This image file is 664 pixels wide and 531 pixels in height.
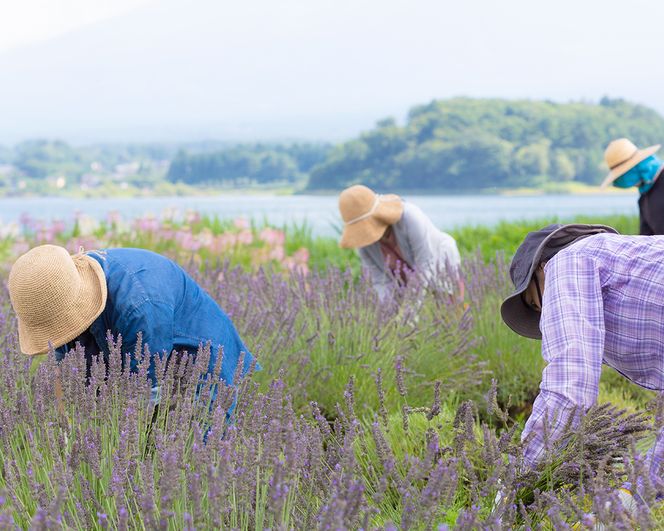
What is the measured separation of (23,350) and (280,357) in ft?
3.59

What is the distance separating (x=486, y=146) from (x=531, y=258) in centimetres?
2802

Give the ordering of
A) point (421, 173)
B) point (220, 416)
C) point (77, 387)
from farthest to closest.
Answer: point (421, 173) < point (77, 387) < point (220, 416)

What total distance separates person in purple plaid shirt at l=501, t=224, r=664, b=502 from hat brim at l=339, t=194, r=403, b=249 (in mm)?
2350

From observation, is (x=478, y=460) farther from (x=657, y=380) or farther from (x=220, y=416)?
(x=220, y=416)

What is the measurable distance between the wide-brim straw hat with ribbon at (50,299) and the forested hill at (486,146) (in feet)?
67.7

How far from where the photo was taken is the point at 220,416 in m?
1.59

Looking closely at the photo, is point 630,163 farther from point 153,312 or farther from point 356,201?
point 153,312

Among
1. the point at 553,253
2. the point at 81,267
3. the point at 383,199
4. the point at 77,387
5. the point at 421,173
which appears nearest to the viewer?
the point at 77,387

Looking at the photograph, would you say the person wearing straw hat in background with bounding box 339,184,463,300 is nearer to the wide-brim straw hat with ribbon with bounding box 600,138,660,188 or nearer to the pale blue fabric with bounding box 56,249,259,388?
the wide-brim straw hat with ribbon with bounding box 600,138,660,188

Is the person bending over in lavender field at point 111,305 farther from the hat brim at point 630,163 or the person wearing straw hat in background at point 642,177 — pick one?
the hat brim at point 630,163

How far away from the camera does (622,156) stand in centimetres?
557

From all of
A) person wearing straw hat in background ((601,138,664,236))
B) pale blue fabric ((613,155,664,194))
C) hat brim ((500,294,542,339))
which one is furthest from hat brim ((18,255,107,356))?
pale blue fabric ((613,155,664,194))

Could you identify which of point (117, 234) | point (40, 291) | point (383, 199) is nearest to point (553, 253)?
point (40, 291)

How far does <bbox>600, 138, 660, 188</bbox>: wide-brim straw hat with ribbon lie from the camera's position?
215 inches
